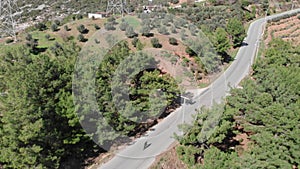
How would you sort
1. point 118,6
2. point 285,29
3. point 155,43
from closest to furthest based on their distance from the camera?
1. point 155,43
2. point 118,6
3. point 285,29

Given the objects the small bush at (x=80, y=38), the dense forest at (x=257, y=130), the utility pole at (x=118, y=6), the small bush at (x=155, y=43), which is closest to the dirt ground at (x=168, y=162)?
the dense forest at (x=257, y=130)

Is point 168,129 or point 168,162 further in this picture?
point 168,129

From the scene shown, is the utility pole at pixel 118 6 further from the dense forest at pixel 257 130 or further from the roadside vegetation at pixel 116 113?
the dense forest at pixel 257 130

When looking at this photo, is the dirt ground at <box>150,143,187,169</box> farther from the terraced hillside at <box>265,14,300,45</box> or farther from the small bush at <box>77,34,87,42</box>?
the terraced hillside at <box>265,14,300,45</box>

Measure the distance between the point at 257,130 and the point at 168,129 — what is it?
10.2 metres

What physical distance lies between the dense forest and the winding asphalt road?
12.9 ft

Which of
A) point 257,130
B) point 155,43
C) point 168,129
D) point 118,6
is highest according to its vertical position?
point 118,6

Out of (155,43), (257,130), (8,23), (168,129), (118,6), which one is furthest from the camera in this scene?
(118,6)

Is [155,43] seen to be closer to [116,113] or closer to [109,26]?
[109,26]

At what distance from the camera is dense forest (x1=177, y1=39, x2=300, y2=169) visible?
88.3 feet

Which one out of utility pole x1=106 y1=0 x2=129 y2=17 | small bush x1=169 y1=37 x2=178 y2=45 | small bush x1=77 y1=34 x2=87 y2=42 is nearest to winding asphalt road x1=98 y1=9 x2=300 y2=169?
small bush x1=169 y1=37 x2=178 y2=45

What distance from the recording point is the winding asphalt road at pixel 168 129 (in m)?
32.4

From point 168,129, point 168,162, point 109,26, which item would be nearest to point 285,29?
point 109,26

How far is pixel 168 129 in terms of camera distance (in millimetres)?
37469
